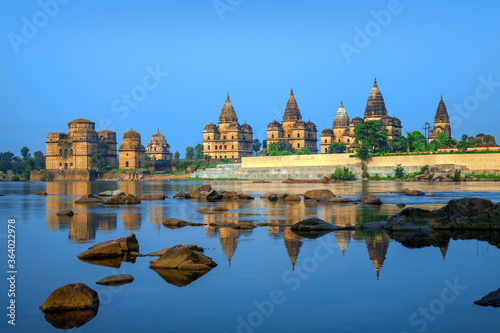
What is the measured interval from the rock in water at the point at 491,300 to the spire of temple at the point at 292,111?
12157 centimetres

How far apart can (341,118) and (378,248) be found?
125m

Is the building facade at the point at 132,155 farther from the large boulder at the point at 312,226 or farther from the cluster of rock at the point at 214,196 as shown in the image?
the large boulder at the point at 312,226

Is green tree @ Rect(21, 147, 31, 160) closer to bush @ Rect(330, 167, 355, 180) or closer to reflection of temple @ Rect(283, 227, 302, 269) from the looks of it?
bush @ Rect(330, 167, 355, 180)

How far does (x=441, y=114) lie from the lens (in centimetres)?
12481

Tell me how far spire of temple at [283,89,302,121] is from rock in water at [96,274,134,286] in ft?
396

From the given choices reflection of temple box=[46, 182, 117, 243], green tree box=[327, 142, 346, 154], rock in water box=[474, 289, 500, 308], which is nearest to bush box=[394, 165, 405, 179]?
Result: reflection of temple box=[46, 182, 117, 243]

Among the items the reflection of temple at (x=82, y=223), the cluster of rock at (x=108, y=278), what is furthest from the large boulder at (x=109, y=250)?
the reflection of temple at (x=82, y=223)

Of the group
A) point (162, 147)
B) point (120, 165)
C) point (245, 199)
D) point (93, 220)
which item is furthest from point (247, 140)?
point (93, 220)

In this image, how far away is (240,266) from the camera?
11570 millimetres

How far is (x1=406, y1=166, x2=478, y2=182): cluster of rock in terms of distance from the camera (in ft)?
197

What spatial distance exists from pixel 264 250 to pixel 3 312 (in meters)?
6.31

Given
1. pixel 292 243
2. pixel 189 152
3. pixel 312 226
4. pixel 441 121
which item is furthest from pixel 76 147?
pixel 292 243

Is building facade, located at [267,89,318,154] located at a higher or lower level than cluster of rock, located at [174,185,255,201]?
higher

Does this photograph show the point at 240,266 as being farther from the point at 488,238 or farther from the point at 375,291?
the point at 488,238
